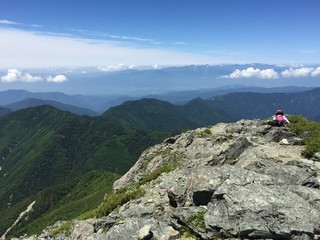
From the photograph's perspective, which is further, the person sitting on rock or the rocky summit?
the person sitting on rock

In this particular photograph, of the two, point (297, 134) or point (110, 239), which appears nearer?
point (110, 239)

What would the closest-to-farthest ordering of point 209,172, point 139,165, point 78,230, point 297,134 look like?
point 209,172, point 78,230, point 297,134, point 139,165

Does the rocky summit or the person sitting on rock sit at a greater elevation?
the person sitting on rock

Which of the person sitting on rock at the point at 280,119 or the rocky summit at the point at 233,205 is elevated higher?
the person sitting on rock at the point at 280,119

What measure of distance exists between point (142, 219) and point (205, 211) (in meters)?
5.39

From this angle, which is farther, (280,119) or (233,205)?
(280,119)

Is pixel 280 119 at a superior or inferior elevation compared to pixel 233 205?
superior

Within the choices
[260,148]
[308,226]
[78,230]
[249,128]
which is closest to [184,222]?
[308,226]

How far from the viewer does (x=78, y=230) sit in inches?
1165

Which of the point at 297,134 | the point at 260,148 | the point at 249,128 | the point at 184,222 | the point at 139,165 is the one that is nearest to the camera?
the point at 184,222

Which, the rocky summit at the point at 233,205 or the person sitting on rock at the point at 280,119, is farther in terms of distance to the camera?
the person sitting on rock at the point at 280,119

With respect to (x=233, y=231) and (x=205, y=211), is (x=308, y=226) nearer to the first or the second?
(x=233, y=231)

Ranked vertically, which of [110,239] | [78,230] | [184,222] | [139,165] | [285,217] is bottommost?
[139,165]

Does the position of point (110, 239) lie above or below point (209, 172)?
below
